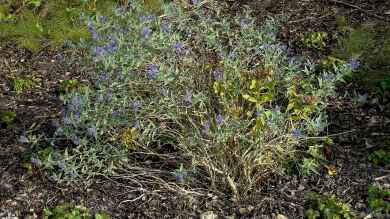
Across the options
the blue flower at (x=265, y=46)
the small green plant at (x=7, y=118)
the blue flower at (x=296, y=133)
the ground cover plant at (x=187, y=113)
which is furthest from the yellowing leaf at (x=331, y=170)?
the small green plant at (x=7, y=118)

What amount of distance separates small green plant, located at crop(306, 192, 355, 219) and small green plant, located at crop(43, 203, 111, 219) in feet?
3.84

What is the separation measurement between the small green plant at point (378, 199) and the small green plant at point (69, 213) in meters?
1.50

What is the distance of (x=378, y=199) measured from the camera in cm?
326

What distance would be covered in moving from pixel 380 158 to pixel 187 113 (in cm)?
123

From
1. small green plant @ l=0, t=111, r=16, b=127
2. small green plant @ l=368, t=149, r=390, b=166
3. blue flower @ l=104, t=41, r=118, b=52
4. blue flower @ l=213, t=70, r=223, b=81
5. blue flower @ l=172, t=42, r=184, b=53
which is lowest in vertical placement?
small green plant @ l=0, t=111, r=16, b=127

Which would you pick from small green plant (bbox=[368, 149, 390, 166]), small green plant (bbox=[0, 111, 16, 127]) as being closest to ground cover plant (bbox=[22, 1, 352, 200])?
small green plant (bbox=[368, 149, 390, 166])

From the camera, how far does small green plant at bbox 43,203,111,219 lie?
3.30m

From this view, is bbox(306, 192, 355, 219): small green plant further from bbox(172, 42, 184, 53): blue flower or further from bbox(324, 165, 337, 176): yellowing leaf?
bbox(172, 42, 184, 53): blue flower

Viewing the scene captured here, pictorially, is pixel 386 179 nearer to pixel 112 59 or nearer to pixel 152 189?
pixel 152 189

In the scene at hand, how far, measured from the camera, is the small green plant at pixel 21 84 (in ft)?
16.5

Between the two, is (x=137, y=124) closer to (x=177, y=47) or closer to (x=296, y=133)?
(x=177, y=47)

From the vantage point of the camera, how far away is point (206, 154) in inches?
129

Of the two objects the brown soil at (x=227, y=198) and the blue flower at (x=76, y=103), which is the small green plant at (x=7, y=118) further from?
the blue flower at (x=76, y=103)

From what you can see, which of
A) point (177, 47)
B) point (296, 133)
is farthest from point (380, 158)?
point (177, 47)
